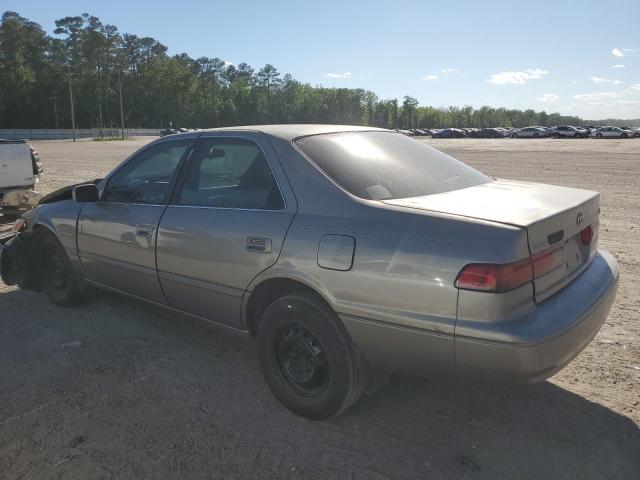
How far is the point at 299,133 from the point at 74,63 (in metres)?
123

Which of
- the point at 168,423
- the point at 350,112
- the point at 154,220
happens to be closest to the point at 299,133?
the point at 154,220

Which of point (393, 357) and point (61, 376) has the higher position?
point (393, 357)

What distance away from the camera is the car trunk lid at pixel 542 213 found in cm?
261

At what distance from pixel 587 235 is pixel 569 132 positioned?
71.8 metres

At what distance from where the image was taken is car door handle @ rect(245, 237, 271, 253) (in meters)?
3.14

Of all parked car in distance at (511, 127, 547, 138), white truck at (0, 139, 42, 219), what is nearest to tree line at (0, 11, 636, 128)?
parked car in distance at (511, 127, 547, 138)

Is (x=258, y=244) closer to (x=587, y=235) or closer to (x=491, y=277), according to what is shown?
(x=491, y=277)

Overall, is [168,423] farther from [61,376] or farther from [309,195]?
[309,195]

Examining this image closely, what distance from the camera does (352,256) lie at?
2.75 meters

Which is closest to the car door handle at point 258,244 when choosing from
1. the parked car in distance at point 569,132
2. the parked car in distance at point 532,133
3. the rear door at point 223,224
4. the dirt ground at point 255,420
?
the rear door at point 223,224

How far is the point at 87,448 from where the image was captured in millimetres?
2865

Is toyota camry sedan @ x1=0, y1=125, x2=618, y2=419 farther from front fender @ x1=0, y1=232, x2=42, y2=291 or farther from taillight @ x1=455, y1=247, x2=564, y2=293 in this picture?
front fender @ x1=0, y1=232, x2=42, y2=291

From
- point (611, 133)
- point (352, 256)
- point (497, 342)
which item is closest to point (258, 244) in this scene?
point (352, 256)

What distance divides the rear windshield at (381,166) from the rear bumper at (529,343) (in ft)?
3.05
